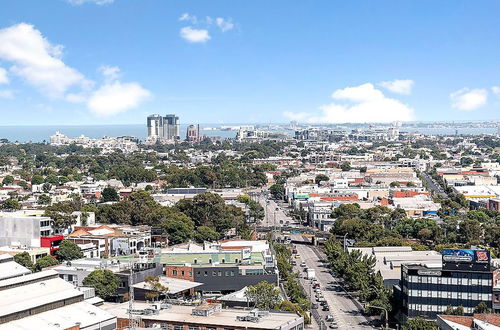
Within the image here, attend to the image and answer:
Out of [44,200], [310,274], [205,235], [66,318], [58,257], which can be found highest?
[44,200]

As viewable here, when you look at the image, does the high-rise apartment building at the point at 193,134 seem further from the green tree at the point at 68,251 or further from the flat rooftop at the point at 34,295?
the flat rooftop at the point at 34,295

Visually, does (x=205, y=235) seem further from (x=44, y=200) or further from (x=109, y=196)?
(x=44, y=200)

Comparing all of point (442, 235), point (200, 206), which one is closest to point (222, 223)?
point (200, 206)

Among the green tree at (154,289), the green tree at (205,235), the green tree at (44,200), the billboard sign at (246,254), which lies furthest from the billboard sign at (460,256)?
the green tree at (44,200)

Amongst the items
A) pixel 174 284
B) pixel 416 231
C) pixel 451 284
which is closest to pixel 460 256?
pixel 451 284

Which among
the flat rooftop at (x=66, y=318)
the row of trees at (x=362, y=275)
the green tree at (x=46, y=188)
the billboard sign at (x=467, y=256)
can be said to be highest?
the billboard sign at (x=467, y=256)
